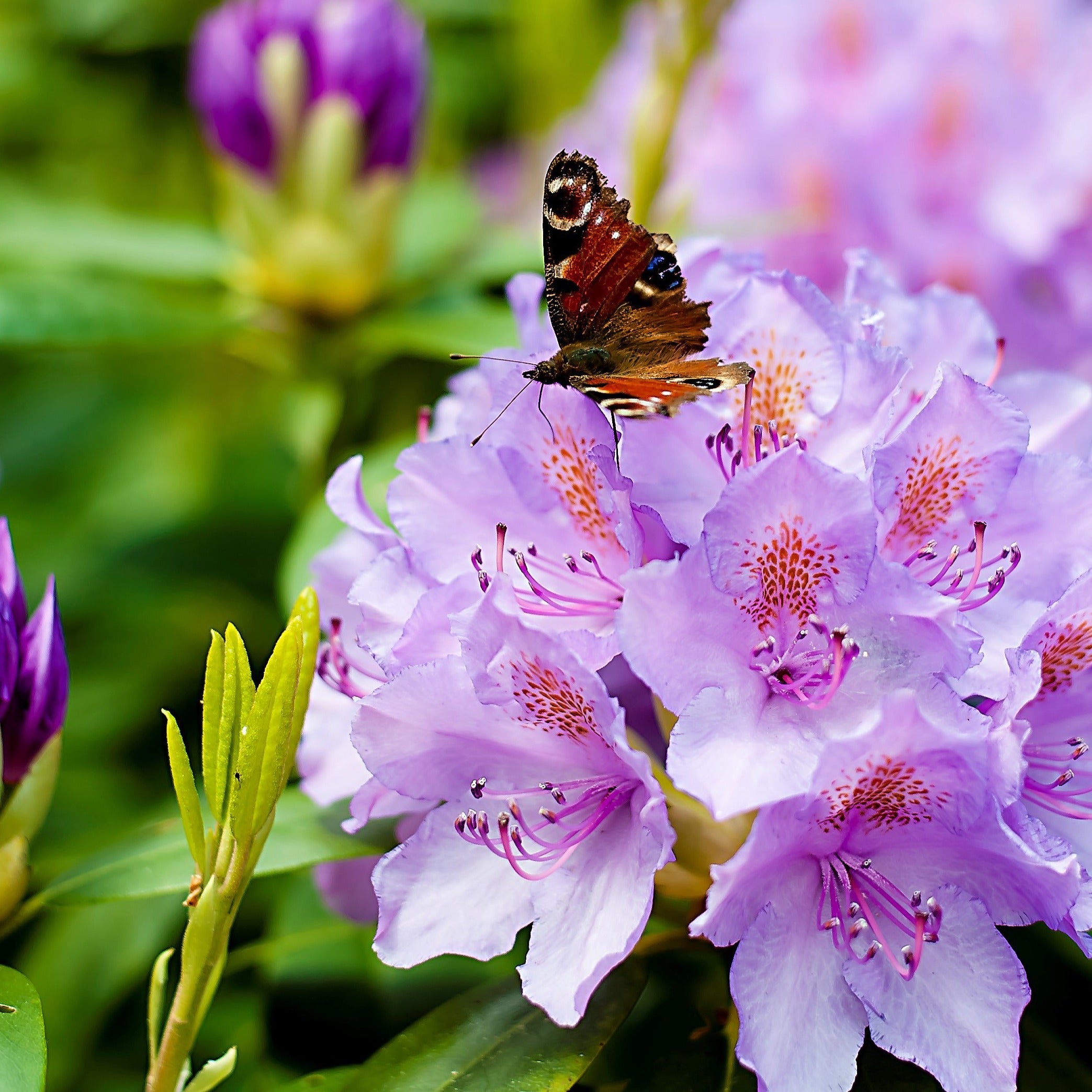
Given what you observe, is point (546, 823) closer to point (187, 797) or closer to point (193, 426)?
point (187, 797)

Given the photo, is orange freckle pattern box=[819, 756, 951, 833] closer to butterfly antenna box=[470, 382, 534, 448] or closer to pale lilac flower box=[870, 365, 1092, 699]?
pale lilac flower box=[870, 365, 1092, 699]

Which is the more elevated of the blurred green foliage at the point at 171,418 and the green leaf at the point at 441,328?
the green leaf at the point at 441,328

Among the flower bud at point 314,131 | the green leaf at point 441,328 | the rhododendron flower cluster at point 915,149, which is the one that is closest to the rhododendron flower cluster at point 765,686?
the green leaf at point 441,328

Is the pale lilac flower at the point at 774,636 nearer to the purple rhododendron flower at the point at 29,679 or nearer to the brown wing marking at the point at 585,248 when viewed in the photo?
the brown wing marking at the point at 585,248

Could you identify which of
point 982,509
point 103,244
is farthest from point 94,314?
point 982,509

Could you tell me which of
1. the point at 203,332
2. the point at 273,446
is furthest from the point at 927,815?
the point at 273,446

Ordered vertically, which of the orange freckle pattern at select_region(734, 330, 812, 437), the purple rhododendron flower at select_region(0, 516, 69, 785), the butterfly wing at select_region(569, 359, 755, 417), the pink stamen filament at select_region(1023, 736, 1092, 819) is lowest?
the purple rhododendron flower at select_region(0, 516, 69, 785)

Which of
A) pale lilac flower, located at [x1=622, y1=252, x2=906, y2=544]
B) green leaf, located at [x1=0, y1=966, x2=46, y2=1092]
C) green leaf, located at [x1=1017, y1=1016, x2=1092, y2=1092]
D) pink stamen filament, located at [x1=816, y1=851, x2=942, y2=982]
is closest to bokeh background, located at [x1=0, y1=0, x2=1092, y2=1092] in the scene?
green leaf, located at [x1=1017, y1=1016, x2=1092, y2=1092]
